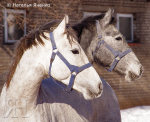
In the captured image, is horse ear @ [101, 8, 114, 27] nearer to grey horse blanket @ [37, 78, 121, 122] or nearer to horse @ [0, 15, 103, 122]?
grey horse blanket @ [37, 78, 121, 122]

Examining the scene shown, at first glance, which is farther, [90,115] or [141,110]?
[141,110]

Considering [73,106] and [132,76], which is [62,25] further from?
[132,76]

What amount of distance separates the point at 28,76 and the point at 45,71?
17 cm

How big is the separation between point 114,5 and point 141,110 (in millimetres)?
3603

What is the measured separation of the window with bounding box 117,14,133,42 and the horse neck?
8439 millimetres

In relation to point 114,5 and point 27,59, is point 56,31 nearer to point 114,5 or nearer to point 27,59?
point 27,59

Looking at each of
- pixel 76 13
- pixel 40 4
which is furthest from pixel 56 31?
pixel 76 13

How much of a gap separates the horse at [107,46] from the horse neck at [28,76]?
1972 mm

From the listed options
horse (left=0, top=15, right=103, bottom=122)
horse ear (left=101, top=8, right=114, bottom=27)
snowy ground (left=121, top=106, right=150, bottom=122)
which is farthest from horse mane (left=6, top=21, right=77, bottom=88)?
snowy ground (left=121, top=106, right=150, bottom=122)

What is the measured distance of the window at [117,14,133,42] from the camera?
37.3ft

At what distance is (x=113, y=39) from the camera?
5.02 metres

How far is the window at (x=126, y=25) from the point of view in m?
11.4

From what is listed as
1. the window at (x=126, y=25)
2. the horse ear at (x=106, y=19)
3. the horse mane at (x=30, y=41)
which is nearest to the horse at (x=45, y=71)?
the horse mane at (x=30, y=41)

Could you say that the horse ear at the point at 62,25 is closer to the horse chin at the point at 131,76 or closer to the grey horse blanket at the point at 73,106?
the grey horse blanket at the point at 73,106
